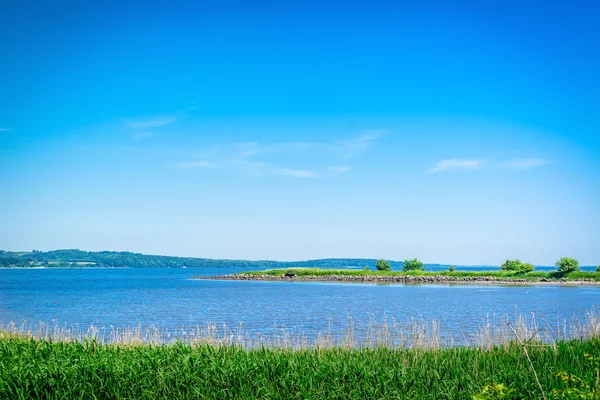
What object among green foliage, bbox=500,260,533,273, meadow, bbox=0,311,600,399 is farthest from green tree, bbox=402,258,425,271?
meadow, bbox=0,311,600,399

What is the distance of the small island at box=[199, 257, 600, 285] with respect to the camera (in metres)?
88.8

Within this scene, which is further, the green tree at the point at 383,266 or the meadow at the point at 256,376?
the green tree at the point at 383,266

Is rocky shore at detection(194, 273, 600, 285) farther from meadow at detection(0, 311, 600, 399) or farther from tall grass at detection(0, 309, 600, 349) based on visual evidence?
meadow at detection(0, 311, 600, 399)

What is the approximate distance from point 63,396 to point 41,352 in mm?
3296

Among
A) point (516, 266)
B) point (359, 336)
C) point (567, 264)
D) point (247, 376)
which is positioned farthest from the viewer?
point (516, 266)

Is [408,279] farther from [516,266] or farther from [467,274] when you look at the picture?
[516,266]

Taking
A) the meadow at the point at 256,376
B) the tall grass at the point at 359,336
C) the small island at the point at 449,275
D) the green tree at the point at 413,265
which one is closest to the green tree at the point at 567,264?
the small island at the point at 449,275

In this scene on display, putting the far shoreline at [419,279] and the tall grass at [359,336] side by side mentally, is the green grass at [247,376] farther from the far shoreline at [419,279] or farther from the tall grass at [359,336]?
the far shoreline at [419,279]

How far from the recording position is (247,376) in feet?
34.6

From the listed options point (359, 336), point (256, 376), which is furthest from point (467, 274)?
point (256, 376)

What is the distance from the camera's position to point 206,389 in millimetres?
10141

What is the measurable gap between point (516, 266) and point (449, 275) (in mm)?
12220

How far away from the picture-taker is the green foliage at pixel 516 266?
98.6 metres

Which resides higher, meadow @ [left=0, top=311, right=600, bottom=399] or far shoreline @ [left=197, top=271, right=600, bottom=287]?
meadow @ [left=0, top=311, right=600, bottom=399]
